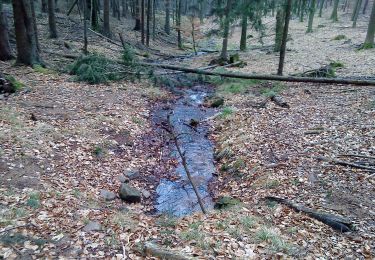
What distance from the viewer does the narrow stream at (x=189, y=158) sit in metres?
8.13

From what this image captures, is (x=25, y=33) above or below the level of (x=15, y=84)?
above

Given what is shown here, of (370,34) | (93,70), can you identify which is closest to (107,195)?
(93,70)

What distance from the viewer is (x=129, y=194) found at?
25.2 ft

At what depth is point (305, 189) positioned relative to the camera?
7336 mm

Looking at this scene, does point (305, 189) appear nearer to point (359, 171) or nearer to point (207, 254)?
point (359, 171)

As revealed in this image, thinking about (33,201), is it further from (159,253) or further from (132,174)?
(132,174)

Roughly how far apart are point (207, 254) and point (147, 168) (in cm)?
455

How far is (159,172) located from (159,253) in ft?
14.2

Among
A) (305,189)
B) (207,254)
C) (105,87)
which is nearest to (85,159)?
(207,254)

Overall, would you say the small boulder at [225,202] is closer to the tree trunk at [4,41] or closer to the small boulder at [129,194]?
the small boulder at [129,194]

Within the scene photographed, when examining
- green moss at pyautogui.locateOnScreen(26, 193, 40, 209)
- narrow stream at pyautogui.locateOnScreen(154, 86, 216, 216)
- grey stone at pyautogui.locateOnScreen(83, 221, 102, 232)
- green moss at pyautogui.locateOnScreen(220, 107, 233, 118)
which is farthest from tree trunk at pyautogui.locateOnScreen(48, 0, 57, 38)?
grey stone at pyautogui.locateOnScreen(83, 221, 102, 232)

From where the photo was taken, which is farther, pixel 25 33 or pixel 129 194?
pixel 25 33

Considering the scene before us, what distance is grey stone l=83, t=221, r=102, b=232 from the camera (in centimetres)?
579

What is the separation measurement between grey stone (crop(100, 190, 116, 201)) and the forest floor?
0.29ft
